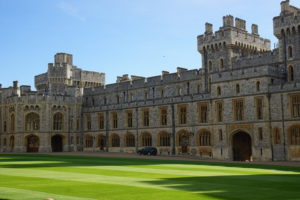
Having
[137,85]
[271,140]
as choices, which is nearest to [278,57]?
[271,140]

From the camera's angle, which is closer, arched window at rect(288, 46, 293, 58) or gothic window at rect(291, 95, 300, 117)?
gothic window at rect(291, 95, 300, 117)

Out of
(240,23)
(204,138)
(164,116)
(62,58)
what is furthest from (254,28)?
(62,58)

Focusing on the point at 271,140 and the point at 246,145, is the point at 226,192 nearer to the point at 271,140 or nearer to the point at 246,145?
the point at 271,140

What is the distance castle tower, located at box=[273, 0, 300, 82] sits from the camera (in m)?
41.3

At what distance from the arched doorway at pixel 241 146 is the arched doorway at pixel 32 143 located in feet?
104

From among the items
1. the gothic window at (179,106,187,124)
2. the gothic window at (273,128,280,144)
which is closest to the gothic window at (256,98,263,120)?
the gothic window at (273,128,280,144)

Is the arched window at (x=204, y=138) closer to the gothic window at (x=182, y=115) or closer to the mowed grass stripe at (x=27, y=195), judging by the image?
the gothic window at (x=182, y=115)

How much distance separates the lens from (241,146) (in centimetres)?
4375

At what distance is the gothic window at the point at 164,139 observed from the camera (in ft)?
173

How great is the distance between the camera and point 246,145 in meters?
44.0

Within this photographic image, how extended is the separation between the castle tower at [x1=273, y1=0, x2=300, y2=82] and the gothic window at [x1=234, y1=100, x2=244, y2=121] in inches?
215

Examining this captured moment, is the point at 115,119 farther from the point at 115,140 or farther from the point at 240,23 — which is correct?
the point at 240,23

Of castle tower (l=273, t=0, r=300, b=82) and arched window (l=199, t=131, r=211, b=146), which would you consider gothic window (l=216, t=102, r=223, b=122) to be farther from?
castle tower (l=273, t=0, r=300, b=82)

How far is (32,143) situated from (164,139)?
21.8m
